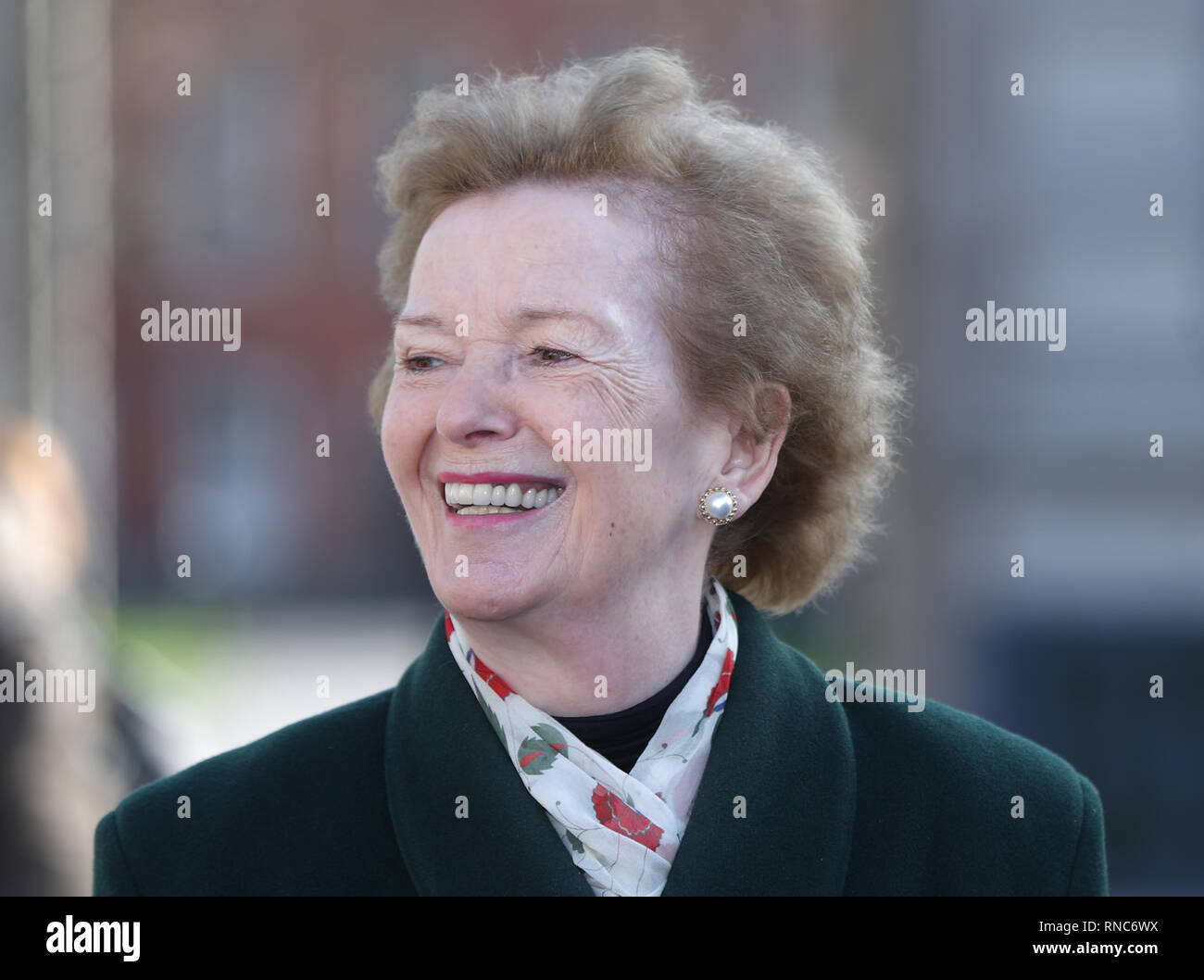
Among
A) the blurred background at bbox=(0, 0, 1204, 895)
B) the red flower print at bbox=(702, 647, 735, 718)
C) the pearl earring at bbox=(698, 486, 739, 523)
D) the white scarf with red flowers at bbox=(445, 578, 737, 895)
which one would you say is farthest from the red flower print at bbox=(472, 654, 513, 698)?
the blurred background at bbox=(0, 0, 1204, 895)

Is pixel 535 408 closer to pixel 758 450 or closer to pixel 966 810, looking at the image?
pixel 758 450

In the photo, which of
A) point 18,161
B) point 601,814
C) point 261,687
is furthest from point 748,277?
point 261,687

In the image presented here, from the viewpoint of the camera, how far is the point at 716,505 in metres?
2.18

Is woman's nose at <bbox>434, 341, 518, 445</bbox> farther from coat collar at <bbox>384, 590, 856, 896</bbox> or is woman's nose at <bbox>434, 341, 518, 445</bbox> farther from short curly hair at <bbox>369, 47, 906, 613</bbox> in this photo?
coat collar at <bbox>384, 590, 856, 896</bbox>

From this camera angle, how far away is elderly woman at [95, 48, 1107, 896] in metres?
1.99

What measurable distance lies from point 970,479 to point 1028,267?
3.01 ft

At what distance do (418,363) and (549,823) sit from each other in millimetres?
810

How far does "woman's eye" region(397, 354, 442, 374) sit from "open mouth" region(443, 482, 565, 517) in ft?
0.71

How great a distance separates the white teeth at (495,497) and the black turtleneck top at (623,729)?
383 mm

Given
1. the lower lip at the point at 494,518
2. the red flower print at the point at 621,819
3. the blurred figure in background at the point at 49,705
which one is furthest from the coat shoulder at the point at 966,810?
the blurred figure in background at the point at 49,705

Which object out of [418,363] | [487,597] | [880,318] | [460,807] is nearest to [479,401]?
[418,363]

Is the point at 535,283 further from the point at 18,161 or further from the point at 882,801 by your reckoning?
the point at 18,161

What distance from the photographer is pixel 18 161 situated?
4.57 meters

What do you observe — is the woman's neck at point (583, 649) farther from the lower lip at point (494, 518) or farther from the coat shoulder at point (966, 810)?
the coat shoulder at point (966, 810)
